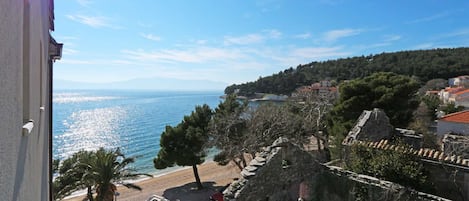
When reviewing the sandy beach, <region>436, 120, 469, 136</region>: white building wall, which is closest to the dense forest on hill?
the sandy beach

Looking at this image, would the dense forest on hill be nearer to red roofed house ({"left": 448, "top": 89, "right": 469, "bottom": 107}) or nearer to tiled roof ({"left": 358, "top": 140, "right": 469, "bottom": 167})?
red roofed house ({"left": 448, "top": 89, "right": 469, "bottom": 107})

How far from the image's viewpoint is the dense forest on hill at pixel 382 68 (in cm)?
6819

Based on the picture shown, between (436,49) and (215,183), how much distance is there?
Result: 86450 millimetres

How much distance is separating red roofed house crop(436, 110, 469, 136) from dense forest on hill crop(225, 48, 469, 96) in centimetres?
5235

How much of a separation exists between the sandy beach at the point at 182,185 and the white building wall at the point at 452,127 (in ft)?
50.8

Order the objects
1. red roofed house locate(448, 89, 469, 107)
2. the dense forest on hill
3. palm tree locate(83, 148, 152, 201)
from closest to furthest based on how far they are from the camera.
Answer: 1. palm tree locate(83, 148, 152, 201)
2. red roofed house locate(448, 89, 469, 107)
3. the dense forest on hill

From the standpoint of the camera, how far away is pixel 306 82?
265 feet

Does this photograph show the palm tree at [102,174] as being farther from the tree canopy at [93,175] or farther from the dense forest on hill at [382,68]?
the dense forest on hill at [382,68]

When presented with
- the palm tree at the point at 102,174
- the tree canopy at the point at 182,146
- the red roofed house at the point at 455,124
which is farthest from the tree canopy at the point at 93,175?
the red roofed house at the point at 455,124

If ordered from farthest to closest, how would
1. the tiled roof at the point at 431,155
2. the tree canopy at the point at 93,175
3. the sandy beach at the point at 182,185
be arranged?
1. the sandy beach at the point at 182,185
2. the tree canopy at the point at 93,175
3. the tiled roof at the point at 431,155

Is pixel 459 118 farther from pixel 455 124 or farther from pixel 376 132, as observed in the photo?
pixel 376 132

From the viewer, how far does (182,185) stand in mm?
25688

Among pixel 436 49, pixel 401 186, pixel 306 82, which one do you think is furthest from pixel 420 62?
pixel 401 186

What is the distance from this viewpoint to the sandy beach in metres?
23.0
